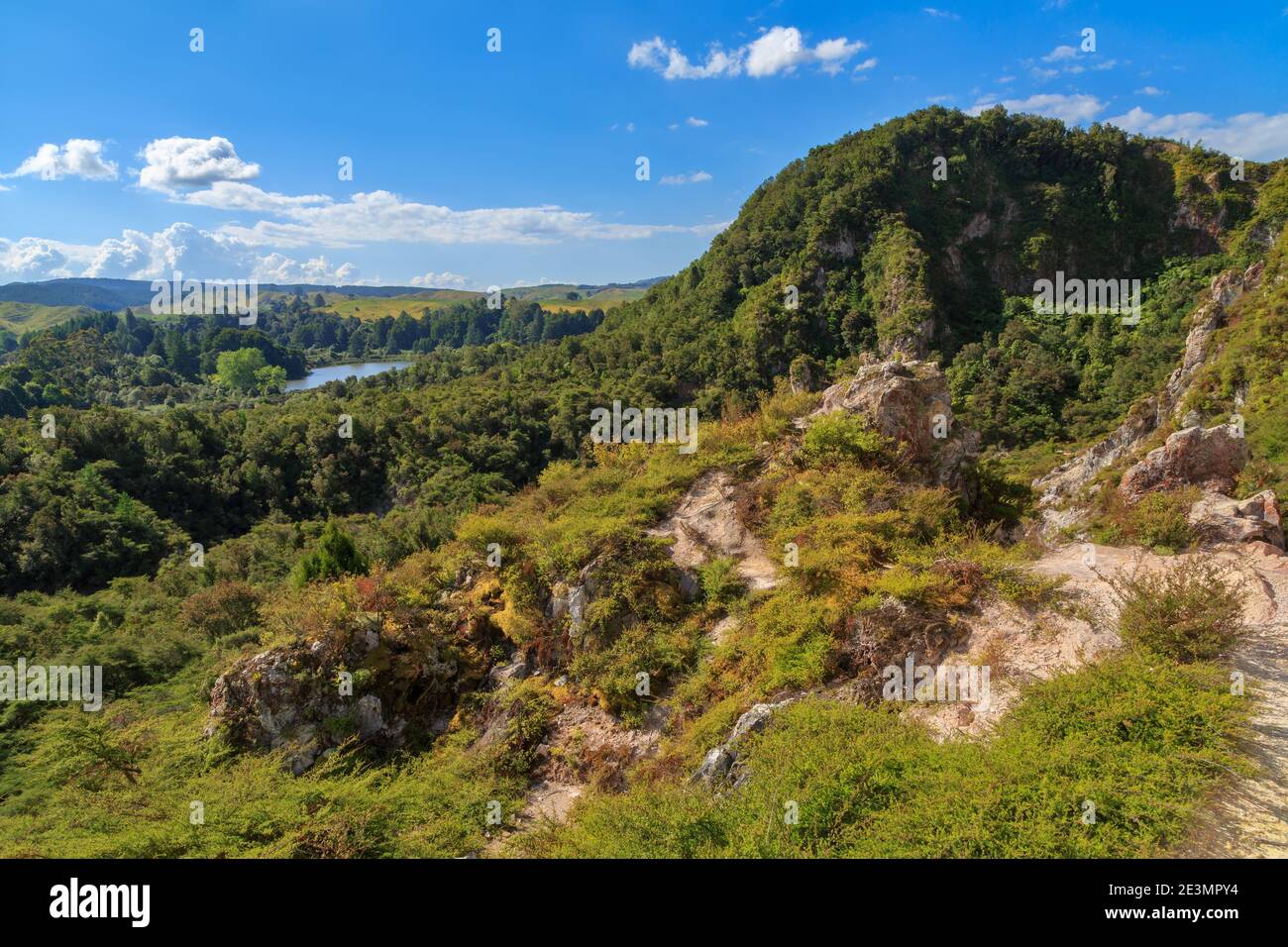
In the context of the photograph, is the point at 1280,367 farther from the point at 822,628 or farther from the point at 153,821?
the point at 153,821

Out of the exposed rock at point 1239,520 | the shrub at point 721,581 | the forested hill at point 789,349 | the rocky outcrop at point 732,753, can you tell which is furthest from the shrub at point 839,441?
the forested hill at point 789,349

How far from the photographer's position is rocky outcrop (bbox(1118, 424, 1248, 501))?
12.2 metres

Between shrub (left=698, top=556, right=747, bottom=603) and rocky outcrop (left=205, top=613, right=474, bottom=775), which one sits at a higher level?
shrub (left=698, top=556, right=747, bottom=603)

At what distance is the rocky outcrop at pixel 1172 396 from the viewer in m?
30.8

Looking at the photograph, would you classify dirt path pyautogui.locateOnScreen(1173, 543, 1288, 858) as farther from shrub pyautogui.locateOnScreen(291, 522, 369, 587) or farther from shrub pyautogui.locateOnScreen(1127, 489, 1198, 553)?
shrub pyautogui.locateOnScreen(291, 522, 369, 587)

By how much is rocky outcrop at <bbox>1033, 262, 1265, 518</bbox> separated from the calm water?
384ft

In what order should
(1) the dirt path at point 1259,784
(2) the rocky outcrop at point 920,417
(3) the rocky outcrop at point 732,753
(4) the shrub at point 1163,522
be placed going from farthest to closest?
(2) the rocky outcrop at point 920,417
(4) the shrub at point 1163,522
(3) the rocky outcrop at point 732,753
(1) the dirt path at point 1259,784

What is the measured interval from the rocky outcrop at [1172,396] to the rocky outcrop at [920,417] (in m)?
16.6

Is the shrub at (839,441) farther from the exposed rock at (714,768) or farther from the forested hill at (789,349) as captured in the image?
the forested hill at (789,349)

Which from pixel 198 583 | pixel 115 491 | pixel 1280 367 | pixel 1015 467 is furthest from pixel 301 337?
pixel 1280 367

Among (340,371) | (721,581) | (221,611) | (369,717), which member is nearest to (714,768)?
(721,581)

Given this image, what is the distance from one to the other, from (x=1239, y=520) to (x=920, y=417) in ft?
18.3

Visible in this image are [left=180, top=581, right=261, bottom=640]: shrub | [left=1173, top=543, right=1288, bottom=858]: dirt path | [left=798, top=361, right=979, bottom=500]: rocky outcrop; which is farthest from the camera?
[left=180, top=581, right=261, bottom=640]: shrub

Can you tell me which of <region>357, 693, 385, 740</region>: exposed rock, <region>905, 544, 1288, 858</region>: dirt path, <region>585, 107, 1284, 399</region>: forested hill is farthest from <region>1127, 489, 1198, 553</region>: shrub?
<region>585, 107, 1284, 399</region>: forested hill
